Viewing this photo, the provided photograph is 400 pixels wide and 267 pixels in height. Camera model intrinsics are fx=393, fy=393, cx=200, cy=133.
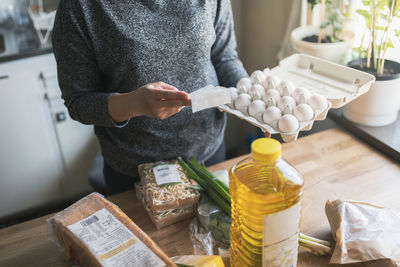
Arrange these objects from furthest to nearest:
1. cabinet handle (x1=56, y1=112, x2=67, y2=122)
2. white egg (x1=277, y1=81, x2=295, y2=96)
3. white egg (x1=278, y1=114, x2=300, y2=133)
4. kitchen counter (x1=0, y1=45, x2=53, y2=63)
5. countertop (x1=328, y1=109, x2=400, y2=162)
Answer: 1. cabinet handle (x1=56, y1=112, x2=67, y2=122)
2. kitchen counter (x1=0, y1=45, x2=53, y2=63)
3. countertop (x1=328, y1=109, x2=400, y2=162)
4. white egg (x1=277, y1=81, x2=295, y2=96)
5. white egg (x1=278, y1=114, x2=300, y2=133)

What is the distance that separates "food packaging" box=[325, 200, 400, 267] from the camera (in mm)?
726

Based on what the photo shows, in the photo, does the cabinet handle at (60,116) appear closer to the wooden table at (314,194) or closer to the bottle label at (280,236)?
the wooden table at (314,194)

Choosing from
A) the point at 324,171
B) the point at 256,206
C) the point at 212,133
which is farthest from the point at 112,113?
the point at 324,171

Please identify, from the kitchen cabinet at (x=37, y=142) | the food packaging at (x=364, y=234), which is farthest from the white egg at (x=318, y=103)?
the kitchen cabinet at (x=37, y=142)

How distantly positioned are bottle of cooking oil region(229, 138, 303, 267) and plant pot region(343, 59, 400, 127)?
670mm

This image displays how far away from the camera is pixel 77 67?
37.5 inches

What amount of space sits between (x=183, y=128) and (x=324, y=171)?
0.40 meters

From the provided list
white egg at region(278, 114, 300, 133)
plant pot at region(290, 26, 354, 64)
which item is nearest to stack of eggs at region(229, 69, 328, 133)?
white egg at region(278, 114, 300, 133)

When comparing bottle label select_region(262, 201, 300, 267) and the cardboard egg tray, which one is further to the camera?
the cardboard egg tray

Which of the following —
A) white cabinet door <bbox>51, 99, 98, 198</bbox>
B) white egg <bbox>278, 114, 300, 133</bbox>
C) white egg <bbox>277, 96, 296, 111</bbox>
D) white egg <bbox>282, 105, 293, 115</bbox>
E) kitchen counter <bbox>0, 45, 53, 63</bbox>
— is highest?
kitchen counter <bbox>0, 45, 53, 63</bbox>

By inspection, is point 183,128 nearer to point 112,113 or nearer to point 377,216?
point 112,113

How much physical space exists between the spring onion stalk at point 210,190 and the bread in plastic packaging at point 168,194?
2 centimetres

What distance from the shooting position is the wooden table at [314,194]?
0.84 meters

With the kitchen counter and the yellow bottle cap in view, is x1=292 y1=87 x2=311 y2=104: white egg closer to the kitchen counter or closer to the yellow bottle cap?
the yellow bottle cap
